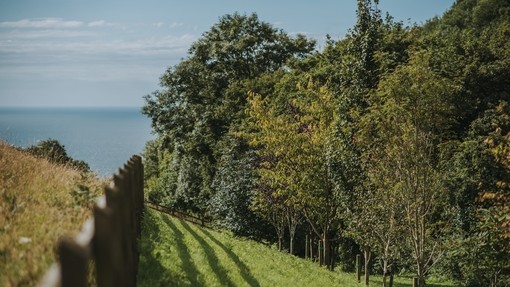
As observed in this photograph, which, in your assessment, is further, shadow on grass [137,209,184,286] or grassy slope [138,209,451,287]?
grassy slope [138,209,451,287]

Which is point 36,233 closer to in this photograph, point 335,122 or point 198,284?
point 198,284

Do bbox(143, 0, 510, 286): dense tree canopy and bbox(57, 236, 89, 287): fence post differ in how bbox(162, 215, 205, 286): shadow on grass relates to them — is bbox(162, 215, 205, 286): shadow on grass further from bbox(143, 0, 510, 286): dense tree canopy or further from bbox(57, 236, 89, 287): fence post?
bbox(143, 0, 510, 286): dense tree canopy

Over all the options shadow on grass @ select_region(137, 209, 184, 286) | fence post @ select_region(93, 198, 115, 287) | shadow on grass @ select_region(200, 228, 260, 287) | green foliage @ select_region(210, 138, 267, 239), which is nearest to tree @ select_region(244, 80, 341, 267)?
green foliage @ select_region(210, 138, 267, 239)

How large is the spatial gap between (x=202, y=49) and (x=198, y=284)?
48828 millimetres

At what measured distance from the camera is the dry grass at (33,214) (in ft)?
20.0

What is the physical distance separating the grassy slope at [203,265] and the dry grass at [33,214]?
2160mm

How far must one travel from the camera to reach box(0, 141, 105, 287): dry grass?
240 inches

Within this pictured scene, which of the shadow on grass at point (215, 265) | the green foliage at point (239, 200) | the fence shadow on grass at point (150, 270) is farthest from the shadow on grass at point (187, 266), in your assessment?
the green foliage at point (239, 200)

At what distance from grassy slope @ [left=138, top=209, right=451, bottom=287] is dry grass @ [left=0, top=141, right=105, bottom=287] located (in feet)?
7.09

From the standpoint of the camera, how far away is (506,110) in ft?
110

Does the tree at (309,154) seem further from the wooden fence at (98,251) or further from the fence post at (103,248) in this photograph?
the fence post at (103,248)

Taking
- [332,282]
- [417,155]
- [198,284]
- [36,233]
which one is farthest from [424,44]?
[36,233]

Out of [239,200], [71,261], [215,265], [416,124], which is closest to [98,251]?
[71,261]

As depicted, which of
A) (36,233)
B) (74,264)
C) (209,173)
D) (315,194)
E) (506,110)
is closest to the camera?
(74,264)
